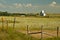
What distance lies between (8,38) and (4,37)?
0.26 m

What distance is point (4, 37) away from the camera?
13633mm

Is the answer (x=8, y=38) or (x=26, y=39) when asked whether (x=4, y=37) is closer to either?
(x=8, y=38)

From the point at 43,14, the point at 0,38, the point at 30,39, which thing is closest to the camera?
the point at 0,38

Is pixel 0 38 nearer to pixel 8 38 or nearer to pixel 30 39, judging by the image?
pixel 8 38

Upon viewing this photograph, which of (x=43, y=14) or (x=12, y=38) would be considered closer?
(x=12, y=38)

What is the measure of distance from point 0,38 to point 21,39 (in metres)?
1.32

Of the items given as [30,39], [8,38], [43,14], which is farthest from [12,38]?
[43,14]

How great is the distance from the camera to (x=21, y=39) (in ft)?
45.4

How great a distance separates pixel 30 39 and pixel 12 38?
1.25m

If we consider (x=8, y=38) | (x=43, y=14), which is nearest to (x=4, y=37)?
(x=8, y=38)

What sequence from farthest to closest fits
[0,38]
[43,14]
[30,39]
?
[43,14], [30,39], [0,38]

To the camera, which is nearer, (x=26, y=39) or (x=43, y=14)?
(x=26, y=39)

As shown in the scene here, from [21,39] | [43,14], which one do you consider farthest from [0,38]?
[43,14]

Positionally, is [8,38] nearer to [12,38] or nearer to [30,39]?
[12,38]
